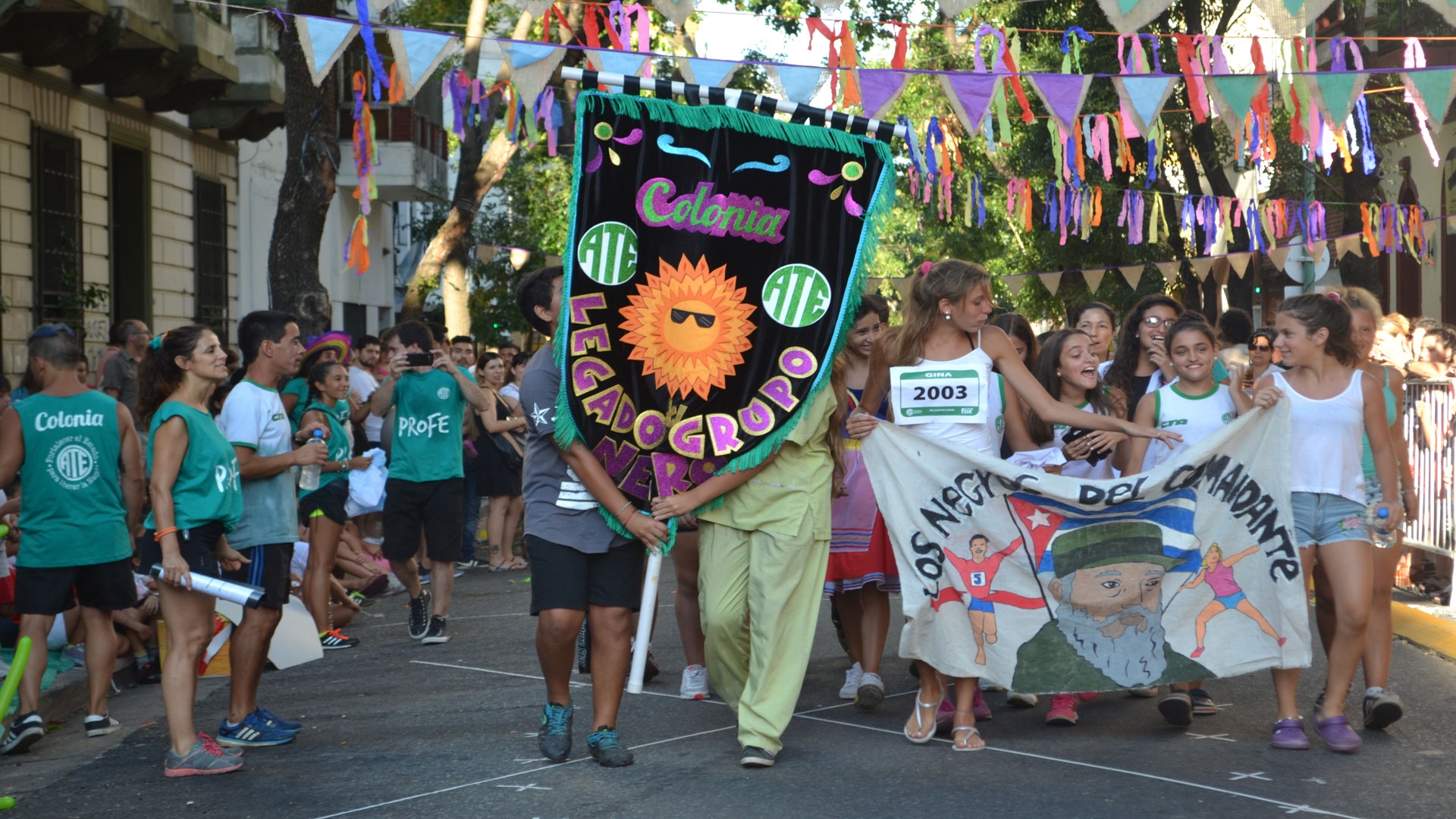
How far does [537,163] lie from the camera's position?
26.0 meters

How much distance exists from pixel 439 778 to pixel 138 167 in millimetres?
14286

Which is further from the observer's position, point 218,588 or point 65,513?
point 65,513

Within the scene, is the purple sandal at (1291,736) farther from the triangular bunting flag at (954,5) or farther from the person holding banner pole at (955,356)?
the triangular bunting flag at (954,5)

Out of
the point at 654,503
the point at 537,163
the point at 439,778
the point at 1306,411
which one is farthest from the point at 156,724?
the point at 537,163

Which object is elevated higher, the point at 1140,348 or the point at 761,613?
the point at 1140,348

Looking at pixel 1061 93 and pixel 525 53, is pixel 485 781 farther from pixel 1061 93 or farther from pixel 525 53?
pixel 1061 93

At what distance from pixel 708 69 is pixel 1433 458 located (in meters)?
5.33

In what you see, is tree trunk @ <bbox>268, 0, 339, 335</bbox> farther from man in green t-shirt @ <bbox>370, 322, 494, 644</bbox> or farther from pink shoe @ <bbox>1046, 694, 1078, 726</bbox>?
pink shoe @ <bbox>1046, 694, 1078, 726</bbox>

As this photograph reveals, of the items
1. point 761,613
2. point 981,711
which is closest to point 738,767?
point 761,613

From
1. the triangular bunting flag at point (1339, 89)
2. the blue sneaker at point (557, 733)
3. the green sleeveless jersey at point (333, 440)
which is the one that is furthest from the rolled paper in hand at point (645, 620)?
the triangular bunting flag at point (1339, 89)

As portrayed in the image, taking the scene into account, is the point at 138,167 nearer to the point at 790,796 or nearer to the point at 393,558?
the point at 393,558

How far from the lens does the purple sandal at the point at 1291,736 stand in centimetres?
569

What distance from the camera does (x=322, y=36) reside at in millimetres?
8391

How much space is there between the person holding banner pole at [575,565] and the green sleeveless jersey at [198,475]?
3.96 ft
